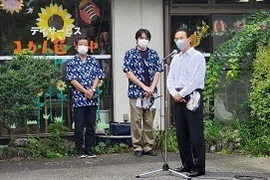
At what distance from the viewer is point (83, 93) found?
9430mm

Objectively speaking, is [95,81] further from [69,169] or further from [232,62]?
[232,62]

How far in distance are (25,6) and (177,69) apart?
3836 mm

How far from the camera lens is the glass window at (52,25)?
10367 mm

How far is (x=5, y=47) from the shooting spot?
10344 millimetres

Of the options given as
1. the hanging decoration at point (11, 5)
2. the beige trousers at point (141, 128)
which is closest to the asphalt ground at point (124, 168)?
the beige trousers at point (141, 128)

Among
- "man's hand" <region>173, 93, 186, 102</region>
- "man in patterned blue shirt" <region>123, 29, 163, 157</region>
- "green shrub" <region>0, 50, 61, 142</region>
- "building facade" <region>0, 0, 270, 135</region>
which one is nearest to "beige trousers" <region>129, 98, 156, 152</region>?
"man in patterned blue shirt" <region>123, 29, 163, 157</region>

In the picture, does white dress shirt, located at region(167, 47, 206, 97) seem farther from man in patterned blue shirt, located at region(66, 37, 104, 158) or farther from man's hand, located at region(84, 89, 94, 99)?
man in patterned blue shirt, located at region(66, 37, 104, 158)

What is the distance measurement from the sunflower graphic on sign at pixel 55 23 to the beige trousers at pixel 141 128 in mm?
1974

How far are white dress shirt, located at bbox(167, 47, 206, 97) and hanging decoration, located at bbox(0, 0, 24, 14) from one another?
3.73 metres

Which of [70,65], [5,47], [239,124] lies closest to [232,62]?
[239,124]

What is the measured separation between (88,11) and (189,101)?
3.79 metres

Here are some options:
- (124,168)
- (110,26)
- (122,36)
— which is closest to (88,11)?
(110,26)

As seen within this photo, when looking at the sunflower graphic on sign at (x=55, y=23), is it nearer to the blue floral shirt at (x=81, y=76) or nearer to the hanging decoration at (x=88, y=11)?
the hanging decoration at (x=88, y=11)

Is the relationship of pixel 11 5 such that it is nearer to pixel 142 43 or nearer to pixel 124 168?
pixel 142 43
